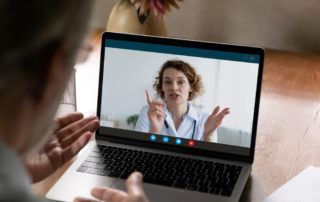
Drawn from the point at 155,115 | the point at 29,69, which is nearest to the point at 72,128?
the point at 155,115

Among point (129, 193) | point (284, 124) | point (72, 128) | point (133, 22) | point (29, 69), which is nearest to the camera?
point (29, 69)

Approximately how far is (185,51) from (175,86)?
3.3 inches

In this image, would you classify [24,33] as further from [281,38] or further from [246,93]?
[281,38]

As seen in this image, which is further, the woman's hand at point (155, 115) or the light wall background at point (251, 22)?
the light wall background at point (251, 22)

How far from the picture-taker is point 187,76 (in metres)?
1.15

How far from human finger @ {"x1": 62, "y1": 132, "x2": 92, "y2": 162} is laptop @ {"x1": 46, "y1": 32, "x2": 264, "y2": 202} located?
0.03 metres

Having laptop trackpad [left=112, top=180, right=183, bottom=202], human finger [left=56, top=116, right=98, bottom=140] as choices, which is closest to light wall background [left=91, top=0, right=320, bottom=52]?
human finger [left=56, top=116, right=98, bottom=140]

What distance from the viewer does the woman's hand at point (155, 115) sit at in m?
1.16

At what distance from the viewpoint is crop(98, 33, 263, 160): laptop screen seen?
1122mm

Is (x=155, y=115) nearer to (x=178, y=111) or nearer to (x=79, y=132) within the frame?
(x=178, y=111)

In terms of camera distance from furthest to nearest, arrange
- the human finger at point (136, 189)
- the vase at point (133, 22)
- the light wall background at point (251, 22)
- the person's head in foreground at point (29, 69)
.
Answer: the light wall background at point (251, 22)
the vase at point (133, 22)
the human finger at point (136, 189)
the person's head in foreground at point (29, 69)

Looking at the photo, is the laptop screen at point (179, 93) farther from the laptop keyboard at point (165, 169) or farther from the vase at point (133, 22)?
the vase at point (133, 22)

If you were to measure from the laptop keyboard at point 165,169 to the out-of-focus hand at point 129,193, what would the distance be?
0.59 ft

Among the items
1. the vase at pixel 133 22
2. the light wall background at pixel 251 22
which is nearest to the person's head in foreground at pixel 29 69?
the vase at pixel 133 22
